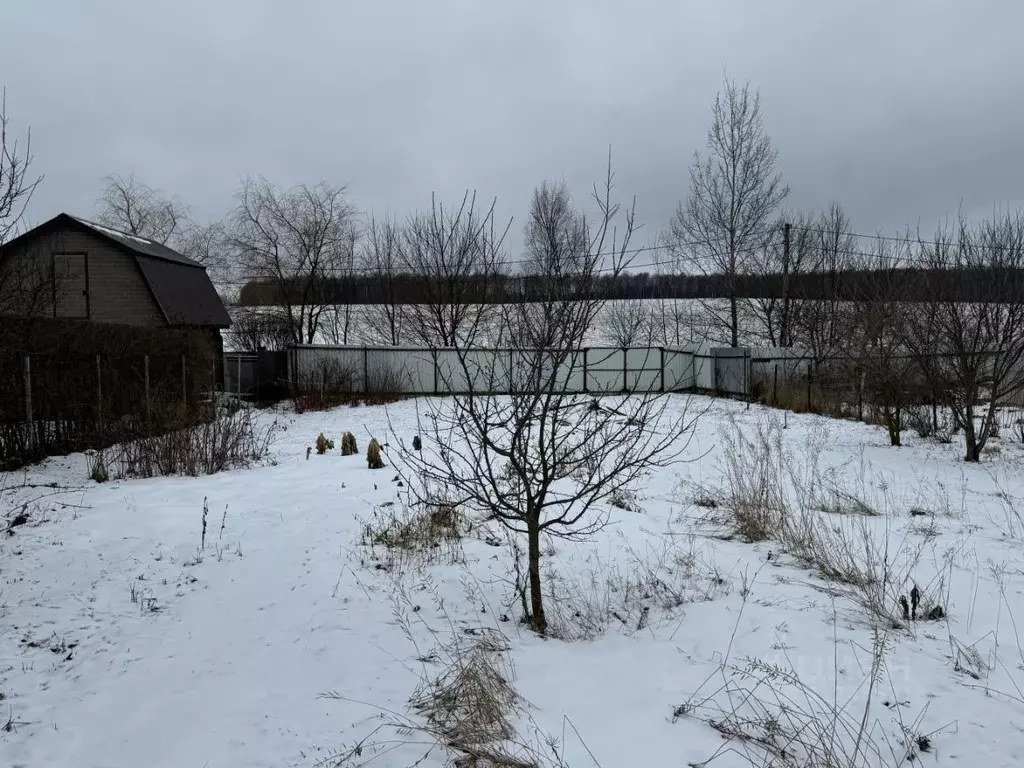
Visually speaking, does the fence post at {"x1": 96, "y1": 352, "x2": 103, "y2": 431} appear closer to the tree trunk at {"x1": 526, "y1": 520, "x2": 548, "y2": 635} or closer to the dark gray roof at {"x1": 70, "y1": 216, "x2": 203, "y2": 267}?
the tree trunk at {"x1": 526, "y1": 520, "x2": 548, "y2": 635}

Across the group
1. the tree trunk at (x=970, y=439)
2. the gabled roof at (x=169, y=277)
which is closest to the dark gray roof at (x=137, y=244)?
the gabled roof at (x=169, y=277)

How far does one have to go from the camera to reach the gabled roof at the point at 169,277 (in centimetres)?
1847

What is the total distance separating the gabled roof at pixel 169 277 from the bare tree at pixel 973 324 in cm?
1925

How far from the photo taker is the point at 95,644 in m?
3.36

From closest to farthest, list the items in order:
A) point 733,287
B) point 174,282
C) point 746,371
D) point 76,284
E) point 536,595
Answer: point 536,595
point 76,284
point 746,371
point 174,282
point 733,287

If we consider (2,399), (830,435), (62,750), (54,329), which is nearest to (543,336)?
(62,750)

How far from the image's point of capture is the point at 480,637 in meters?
3.46

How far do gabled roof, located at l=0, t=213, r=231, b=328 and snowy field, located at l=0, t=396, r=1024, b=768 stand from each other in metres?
14.7

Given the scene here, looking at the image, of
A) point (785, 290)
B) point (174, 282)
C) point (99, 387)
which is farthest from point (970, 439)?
point (174, 282)

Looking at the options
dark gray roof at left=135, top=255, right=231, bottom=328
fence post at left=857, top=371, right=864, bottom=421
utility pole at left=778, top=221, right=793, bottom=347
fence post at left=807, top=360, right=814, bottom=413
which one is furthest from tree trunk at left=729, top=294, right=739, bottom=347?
dark gray roof at left=135, top=255, right=231, bottom=328

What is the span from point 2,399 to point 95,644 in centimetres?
617

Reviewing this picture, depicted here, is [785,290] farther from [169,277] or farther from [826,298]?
[169,277]

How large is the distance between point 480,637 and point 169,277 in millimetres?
20562

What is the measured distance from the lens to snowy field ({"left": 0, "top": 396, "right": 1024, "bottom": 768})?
253 cm
